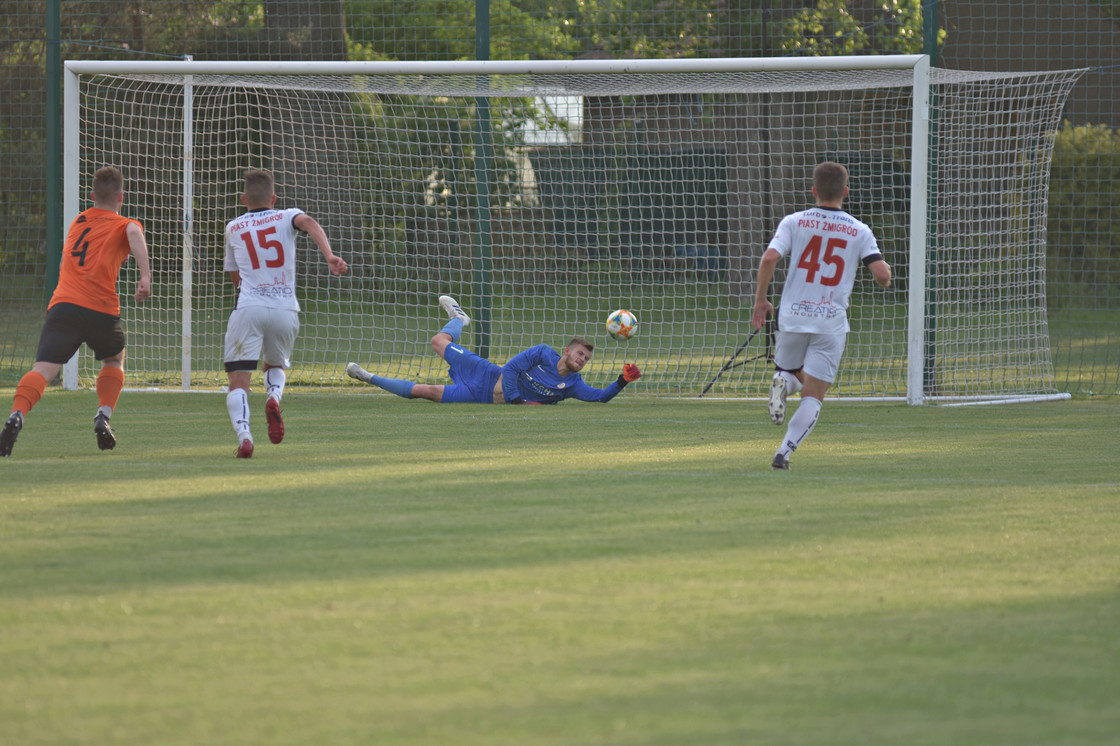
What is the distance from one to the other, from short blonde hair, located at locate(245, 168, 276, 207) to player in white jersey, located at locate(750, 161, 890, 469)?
304 cm

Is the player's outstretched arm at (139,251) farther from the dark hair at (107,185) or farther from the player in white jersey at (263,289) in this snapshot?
the player in white jersey at (263,289)

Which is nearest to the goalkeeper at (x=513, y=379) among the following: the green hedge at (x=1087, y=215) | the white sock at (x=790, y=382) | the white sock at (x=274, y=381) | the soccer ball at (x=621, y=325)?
the soccer ball at (x=621, y=325)

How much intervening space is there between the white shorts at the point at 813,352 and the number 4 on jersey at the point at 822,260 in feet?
1.00

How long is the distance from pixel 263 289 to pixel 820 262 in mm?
3262

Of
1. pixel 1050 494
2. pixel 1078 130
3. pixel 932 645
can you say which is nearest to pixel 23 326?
pixel 1050 494

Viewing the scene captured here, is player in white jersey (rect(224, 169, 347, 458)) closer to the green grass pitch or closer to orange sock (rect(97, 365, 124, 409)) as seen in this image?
the green grass pitch

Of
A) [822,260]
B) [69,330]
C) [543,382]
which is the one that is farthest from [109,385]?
[822,260]

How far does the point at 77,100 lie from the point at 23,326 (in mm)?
6622

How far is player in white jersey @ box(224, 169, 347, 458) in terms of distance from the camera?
7.39 m

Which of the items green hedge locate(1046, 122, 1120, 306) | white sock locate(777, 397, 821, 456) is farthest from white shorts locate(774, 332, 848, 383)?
green hedge locate(1046, 122, 1120, 306)

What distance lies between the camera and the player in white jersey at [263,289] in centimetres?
739

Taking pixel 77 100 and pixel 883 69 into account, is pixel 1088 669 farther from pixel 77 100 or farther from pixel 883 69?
pixel 77 100

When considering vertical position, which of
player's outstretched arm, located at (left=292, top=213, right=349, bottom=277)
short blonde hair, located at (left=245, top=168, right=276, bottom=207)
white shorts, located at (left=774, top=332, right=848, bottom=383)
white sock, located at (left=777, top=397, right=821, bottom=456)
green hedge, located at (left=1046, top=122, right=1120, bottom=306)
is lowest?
white sock, located at (left=777, top=397, right=821, bottom=456)

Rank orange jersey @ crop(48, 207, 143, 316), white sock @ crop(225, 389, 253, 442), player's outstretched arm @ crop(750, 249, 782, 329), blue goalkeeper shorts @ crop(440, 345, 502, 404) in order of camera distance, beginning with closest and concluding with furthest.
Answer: player's outstretched arm @ crop(750, 249, 782, 329) → white sock @ crop(225, 389, 253, 442) → orange jersey @ crop(48, 207, 143, 316) → blue goalkeeper shorts @ crop(440, 345, 502, 404)
